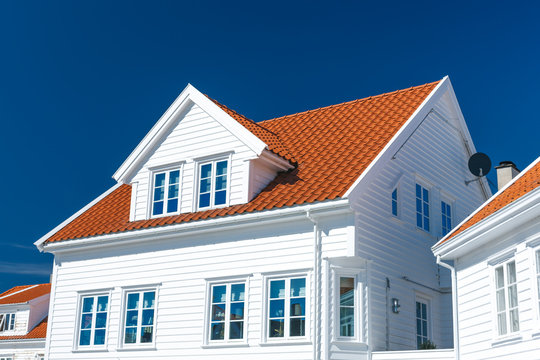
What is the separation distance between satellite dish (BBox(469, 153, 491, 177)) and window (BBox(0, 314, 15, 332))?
3224 centimetres

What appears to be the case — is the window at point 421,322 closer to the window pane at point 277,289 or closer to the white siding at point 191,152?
the window pane at point 277,289

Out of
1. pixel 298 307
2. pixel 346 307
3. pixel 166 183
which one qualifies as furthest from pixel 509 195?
pixel 166 183

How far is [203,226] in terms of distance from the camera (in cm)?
2025

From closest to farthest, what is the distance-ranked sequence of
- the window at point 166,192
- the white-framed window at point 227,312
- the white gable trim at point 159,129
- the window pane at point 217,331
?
the white-framed window at point 227,312
the window pane at point 217,331
the window at point 166,192
the white gable trim at point 159,129

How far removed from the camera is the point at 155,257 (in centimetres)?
2142

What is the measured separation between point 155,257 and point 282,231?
4488mm

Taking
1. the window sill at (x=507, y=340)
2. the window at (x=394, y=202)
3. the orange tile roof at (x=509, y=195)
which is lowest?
the window sill at (x=507, y=340)

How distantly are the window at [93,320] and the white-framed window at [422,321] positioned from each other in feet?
31.1

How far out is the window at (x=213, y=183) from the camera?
21047 mm

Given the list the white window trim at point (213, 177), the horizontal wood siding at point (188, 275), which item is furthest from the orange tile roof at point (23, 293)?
the white window trim at point (213, 177)

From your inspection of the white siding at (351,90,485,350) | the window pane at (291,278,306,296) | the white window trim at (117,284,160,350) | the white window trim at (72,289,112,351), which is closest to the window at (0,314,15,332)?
the white window trim at (72,289,112,351)

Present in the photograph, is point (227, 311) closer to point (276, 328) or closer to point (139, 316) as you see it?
point (276, 328)

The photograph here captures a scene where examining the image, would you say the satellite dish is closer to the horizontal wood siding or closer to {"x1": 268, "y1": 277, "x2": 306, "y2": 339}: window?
the horizontal wood siding

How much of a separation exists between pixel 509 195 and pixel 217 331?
29.3ft
